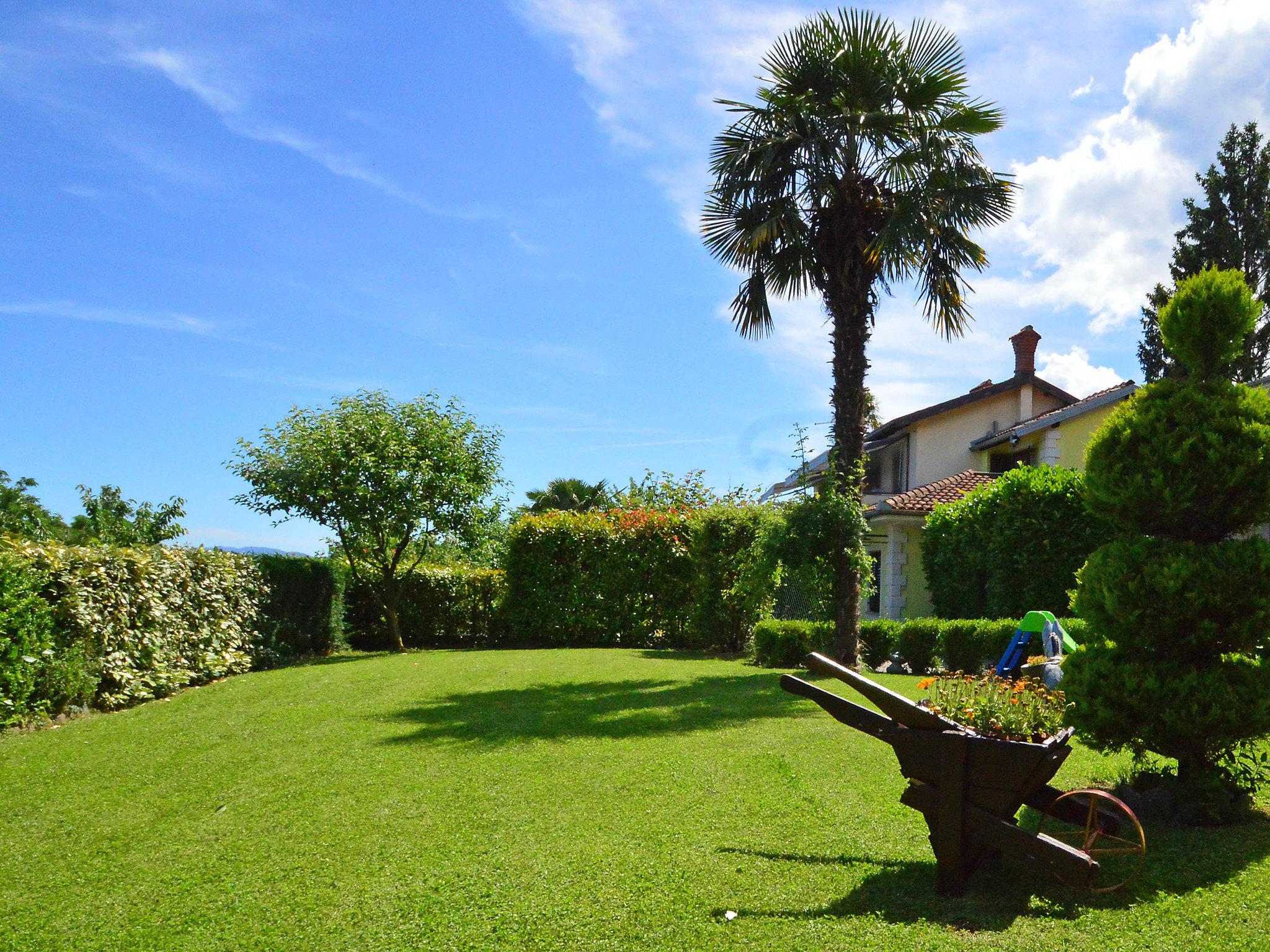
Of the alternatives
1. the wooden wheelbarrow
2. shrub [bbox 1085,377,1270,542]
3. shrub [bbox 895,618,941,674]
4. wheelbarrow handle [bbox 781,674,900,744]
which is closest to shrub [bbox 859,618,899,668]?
shrub [bbox 895,618,941,674]

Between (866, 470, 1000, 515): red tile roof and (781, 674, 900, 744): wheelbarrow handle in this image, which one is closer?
(781, 674, 900, 744): wheelbarrow handle

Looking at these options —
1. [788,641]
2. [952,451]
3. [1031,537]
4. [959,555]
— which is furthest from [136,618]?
[952,451]

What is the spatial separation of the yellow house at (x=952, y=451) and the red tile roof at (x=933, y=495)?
26mm

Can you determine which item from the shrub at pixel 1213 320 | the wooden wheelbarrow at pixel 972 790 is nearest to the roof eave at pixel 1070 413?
the shrub at pixel 1213 320

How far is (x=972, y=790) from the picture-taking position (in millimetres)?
4176

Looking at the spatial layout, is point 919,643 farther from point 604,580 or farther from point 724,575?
point 604,580

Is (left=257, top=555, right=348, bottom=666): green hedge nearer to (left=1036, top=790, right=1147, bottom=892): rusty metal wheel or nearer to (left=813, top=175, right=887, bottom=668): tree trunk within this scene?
(left=813, top=175, right=887, bottom=668): tree trunk

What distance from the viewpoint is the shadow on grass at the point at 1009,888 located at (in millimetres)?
4020

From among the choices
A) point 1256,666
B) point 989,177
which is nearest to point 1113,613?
point 1256,666

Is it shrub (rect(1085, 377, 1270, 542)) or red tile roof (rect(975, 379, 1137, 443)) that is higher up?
red tile roof (rect(975, 379, 1137, 443))

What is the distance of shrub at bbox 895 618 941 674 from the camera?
1413cm

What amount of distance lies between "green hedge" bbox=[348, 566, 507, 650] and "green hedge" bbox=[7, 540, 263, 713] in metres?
7.60

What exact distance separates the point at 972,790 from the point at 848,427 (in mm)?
10539

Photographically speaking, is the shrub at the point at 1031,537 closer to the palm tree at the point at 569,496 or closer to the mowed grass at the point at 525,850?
the mowed grass at the point at 525,850
